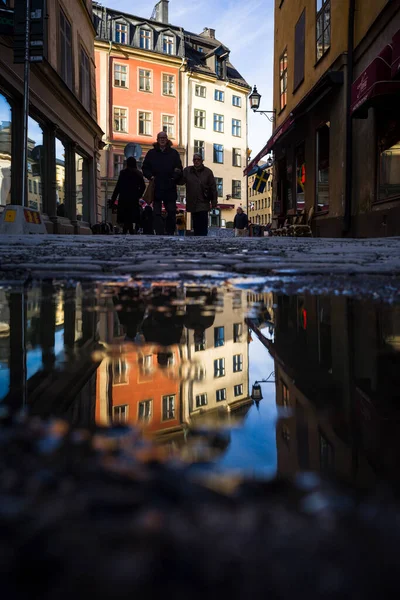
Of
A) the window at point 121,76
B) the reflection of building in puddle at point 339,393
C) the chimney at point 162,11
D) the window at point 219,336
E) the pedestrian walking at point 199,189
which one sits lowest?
the reflection of building in puddle at point 339,393

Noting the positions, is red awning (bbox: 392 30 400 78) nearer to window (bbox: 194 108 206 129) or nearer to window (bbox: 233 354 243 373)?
window (bbox: 233 354 243 373)

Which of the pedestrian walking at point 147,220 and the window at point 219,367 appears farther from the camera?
the pedestrian walking at point 147,220

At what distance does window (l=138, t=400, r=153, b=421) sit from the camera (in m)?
0.51

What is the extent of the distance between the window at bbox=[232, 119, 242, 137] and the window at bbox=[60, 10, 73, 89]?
88.6 ft

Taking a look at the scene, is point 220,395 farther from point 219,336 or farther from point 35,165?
point 35,165

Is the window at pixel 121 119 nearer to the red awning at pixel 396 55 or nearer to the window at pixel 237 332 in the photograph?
the red awning at pixel 396 55

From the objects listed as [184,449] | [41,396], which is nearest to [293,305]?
[41,396]

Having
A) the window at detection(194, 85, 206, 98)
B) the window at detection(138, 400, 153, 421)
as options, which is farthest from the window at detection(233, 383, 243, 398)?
the window at detection(194, 85, 206, 98)

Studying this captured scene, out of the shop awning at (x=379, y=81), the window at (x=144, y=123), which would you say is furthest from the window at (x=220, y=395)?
the window at (x=144, y=123)

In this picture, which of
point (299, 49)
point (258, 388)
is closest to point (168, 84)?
point (299, 49)

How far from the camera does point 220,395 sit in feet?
2.02

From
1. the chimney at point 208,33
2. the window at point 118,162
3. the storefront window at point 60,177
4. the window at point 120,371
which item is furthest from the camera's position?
the chimney at point 208,33

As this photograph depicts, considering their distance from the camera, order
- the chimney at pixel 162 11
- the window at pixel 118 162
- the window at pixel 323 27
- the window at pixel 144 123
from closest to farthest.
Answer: the window at pixel 323 27 → the window at pixel 118 162 → the window at pixel 144 123 → the chimney at pixel 162 11

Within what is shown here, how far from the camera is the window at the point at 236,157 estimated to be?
4162 cm
